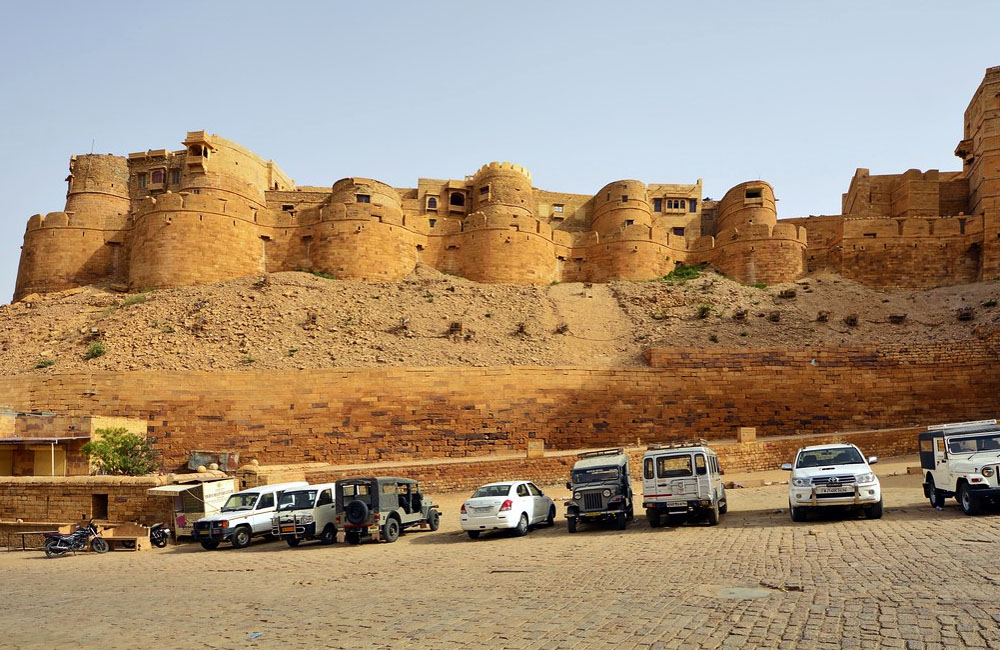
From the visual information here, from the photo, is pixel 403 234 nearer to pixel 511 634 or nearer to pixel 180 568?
pixel 180 568

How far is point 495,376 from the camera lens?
25.8 metres

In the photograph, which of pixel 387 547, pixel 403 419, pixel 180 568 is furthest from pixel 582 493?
pixel 403 419

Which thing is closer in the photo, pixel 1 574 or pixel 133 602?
pixel 133 602

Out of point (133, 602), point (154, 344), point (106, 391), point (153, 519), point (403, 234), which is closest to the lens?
point (133, 602)

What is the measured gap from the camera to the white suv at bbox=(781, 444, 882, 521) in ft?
39.2

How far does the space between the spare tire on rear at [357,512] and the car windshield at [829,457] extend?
308 inches

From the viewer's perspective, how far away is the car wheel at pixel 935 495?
12.6 meters

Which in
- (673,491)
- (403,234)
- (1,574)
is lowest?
(1,574)

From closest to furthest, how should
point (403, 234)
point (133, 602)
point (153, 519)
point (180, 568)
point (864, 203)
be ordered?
point (133, 602) < point (180, 568) < point (153, 519) < point (403, 234) < point (864, 203)

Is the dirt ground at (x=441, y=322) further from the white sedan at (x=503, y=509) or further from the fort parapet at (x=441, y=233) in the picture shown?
the white sedan at (x=503, y=509)

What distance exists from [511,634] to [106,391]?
22389mm

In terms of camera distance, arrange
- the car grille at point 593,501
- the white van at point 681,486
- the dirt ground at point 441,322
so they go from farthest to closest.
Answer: the dirt ground at point 441,322, the car grille at point 593,501, the white van at point 681,486

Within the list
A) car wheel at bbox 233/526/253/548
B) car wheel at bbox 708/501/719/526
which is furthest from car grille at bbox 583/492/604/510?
car wheel at bbox 233/526/253/548

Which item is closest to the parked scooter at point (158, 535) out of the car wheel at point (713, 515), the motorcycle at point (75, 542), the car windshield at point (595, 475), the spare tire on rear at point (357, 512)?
the motorcycle at point (75, 542)
